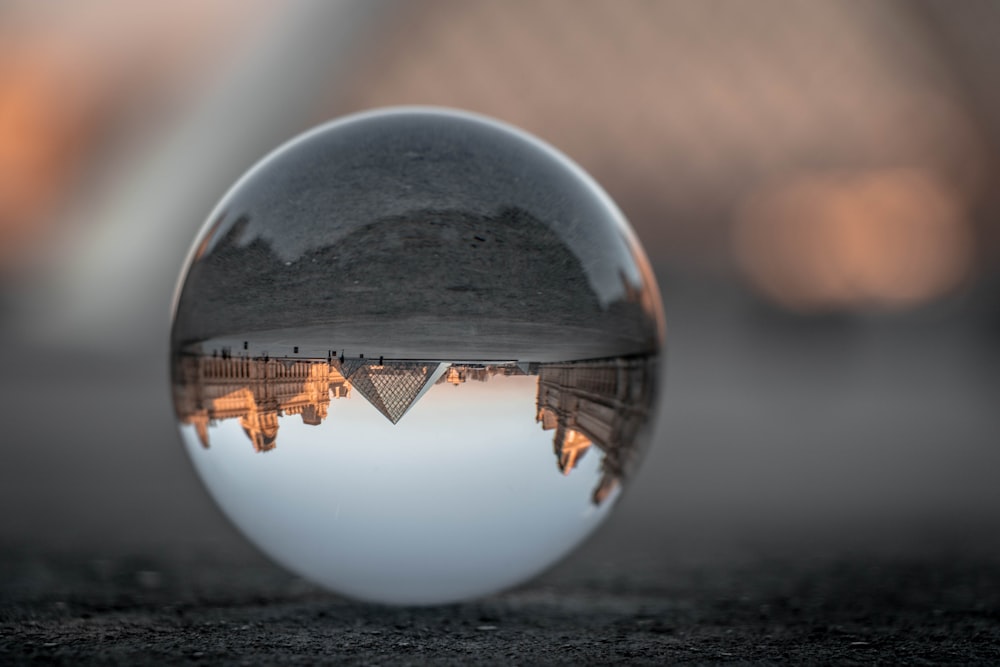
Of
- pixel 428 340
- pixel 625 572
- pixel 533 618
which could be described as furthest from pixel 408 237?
pixel 625 572

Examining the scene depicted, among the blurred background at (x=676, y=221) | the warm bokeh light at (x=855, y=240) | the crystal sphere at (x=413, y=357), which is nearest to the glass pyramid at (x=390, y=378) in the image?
the crystal sphere at (x=413, y=357)

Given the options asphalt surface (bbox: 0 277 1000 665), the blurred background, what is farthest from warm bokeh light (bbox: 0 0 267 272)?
asphalt surface (bbox: 0 277 1000 665)

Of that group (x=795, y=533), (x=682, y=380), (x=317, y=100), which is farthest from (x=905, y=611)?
(x=317, y=100)

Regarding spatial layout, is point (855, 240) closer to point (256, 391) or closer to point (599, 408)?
point (599, 408)

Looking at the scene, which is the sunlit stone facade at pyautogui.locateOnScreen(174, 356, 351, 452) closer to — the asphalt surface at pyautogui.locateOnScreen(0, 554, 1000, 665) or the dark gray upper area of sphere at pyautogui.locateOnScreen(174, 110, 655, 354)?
the dark gray upper area of sphere at pyautogui.locateOnScreen(174, 110, 655, 354)

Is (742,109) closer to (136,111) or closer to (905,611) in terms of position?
(136,111)
